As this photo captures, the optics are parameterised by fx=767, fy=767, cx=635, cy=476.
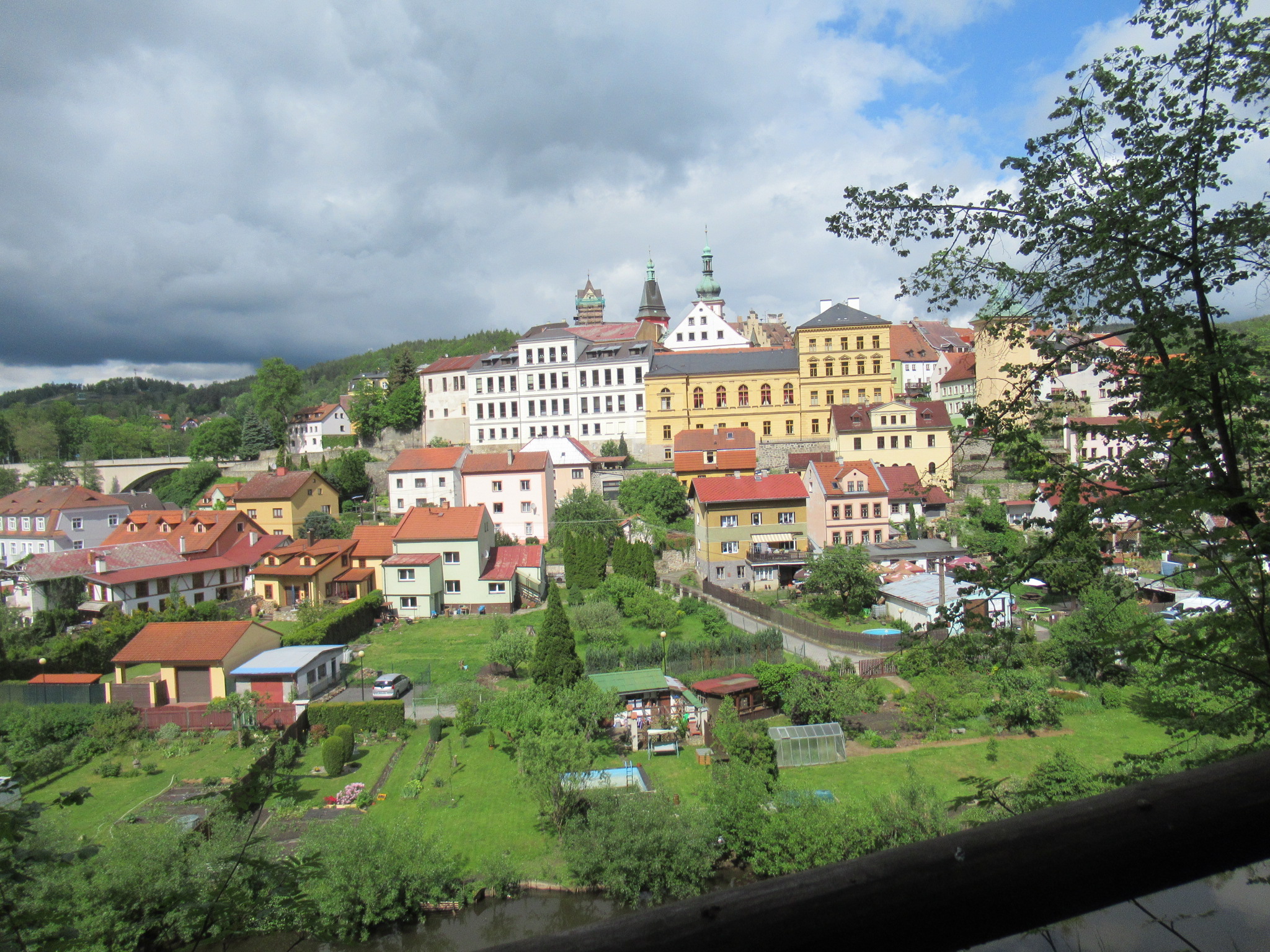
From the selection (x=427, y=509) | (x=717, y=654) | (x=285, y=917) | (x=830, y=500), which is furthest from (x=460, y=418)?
(x=285, y=917)

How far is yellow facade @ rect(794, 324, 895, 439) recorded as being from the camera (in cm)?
4150

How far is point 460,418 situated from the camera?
48.6m

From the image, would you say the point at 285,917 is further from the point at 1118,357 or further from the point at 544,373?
the point at 544,373

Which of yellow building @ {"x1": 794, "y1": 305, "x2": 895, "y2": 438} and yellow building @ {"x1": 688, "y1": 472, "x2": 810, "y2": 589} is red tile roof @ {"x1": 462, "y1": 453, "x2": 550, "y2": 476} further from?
yellow building @ {"x1": 794, "y1": 305, "x2": 895, "y2": 438}

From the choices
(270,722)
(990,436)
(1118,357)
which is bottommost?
(270,722)

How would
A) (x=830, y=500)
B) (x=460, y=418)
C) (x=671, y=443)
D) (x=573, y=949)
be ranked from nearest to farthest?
1. (x=573, y=949)
2. (x=830, y=500)
3. (x=671, y=443)
4. (x=460, y=418)

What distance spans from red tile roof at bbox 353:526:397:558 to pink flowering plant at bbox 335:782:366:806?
15.1 metres

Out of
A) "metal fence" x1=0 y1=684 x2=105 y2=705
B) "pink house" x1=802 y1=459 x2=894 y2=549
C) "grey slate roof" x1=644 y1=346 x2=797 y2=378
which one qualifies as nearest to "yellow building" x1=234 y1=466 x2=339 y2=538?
"metal fence" x1=0 y1=684 x2=105 y2=705

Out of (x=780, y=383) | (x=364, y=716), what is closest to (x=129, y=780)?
(x=364, y=716)

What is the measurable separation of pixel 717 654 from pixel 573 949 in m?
19.2

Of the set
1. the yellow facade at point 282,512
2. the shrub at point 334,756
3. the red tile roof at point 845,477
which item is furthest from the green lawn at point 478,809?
the yellow facade at point 282,512

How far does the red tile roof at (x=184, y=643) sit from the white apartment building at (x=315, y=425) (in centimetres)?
4235

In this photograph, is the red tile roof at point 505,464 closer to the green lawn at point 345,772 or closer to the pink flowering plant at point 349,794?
the green lawn at point 345,772

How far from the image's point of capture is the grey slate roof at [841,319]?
136 ft
